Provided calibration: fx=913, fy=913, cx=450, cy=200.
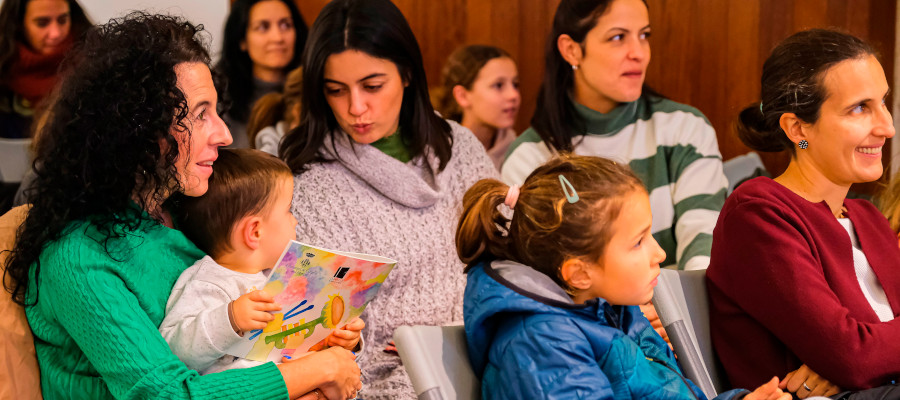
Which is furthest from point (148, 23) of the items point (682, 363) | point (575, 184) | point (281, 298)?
point (682, 363)

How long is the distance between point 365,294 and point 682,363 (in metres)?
0.66

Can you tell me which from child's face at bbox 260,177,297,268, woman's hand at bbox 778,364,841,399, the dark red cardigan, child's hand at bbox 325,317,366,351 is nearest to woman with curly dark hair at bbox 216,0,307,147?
child's face at bbox 260,177,297,268

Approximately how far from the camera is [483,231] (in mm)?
1647

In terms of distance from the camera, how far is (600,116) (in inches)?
113

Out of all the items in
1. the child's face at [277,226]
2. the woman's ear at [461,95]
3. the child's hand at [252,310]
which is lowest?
the child's hand at [252,310]

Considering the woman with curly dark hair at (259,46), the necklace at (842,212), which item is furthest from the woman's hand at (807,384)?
the woman with curly dark hair at (259,46)

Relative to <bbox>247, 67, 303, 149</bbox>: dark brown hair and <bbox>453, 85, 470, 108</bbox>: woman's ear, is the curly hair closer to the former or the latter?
<bbox>247, 67, 303, 149</bbox>: dark brown hair

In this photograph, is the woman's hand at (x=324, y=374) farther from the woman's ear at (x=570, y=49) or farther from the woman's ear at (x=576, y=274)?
the woman's ear at (x=570, y=49)

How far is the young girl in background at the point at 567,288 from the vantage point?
58.2 inches

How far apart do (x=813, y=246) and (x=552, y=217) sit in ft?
1.91

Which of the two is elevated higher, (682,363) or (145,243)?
(145,243)

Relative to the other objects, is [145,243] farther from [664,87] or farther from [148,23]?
[664,87]

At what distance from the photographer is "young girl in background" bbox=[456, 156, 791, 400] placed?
1479mm

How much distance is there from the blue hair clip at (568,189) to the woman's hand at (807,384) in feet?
1.96
